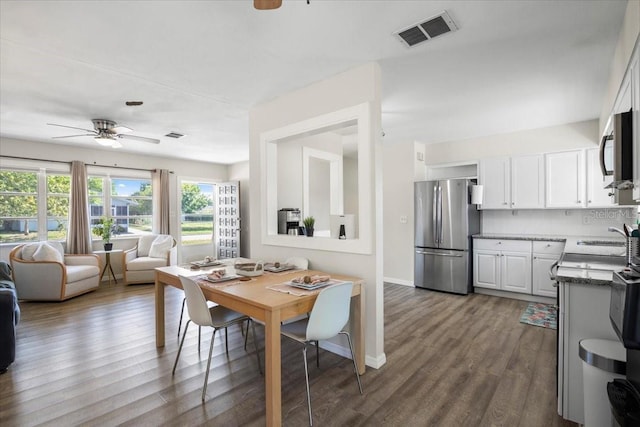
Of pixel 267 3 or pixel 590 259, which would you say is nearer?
pixel 267 3

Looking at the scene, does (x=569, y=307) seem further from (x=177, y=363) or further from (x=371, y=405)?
(x=177, y=363)

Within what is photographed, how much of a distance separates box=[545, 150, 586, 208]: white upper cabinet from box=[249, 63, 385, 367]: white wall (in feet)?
11.0

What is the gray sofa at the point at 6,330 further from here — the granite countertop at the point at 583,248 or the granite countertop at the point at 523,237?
the granite countertop at the point at 523,237

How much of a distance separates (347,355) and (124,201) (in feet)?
19.2

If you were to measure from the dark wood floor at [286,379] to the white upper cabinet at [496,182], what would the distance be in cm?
189

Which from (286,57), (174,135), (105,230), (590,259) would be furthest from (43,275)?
(590,259)

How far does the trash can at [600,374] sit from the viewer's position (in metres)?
1.53

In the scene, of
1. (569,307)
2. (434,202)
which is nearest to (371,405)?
(569,307)

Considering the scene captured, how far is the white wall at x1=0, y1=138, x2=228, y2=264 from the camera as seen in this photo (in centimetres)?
523

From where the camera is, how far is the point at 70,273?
186 inches

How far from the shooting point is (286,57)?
8.59 feet

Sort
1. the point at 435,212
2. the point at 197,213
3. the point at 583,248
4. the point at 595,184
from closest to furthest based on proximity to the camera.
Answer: the point at 583,248
the point at 595,184
the point at 435,212
the point at 197,213

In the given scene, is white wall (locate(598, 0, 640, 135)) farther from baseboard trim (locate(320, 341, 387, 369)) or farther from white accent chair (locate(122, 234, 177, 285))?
white accent chair (locate(122, 234, 177, 285))

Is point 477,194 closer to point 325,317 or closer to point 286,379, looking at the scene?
point 325,317
